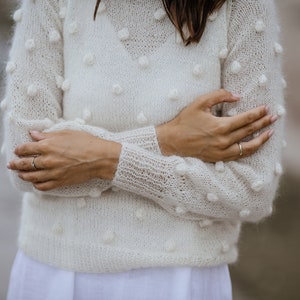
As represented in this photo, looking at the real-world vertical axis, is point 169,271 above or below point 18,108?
below

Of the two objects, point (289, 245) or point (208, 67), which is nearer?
point (208, 67)

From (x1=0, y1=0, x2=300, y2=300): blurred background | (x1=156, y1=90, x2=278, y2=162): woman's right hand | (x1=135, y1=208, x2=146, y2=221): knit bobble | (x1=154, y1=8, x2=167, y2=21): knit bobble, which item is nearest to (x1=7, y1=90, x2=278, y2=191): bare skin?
(x1=156, y1=90, x2=278, y2=162): woman's right hand

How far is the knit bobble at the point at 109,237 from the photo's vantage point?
1.82m

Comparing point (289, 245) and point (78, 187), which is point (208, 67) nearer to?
point (78, 187)

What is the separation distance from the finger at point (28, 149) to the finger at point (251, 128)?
1.48 ft

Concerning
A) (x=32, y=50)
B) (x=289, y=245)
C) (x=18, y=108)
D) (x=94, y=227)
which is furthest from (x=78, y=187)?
(x=289, y=245)

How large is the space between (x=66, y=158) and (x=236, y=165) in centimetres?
40

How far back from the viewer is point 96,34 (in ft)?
6.05

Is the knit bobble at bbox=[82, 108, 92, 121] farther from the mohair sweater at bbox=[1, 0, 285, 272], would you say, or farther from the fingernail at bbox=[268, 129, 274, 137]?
the fingernail at bbox=[268, 129, 274, 137]

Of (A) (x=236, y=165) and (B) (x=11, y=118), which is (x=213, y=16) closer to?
(A) (x=236, y=165)

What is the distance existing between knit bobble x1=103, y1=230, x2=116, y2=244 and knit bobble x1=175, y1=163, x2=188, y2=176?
22 centimetres

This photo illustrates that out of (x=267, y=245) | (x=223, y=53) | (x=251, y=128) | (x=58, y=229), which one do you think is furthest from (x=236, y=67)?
(x=267, y=245)

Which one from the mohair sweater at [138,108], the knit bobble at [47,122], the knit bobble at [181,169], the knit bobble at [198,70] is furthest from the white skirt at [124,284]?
the knit bobble at [198,70]

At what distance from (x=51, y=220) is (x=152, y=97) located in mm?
392
